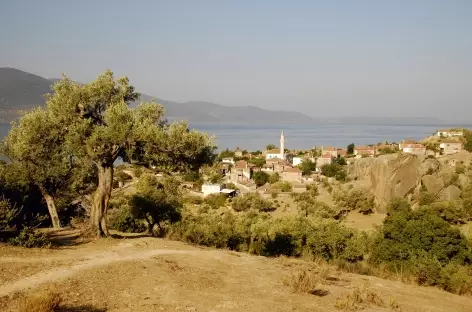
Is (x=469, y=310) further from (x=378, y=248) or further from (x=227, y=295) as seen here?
(x=378, y=248)

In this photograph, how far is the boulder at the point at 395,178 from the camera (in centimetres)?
4656

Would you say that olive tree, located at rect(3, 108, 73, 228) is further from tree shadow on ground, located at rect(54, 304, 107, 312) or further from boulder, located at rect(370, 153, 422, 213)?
boulder, located at rect(370, 153, 422, 213)

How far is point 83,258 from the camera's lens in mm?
11820

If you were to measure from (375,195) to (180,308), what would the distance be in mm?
42900

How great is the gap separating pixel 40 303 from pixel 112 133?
7821mm

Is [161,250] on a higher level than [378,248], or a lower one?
Answer: higher

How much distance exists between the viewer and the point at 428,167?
48.7 m

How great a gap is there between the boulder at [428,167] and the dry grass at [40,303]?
156ft

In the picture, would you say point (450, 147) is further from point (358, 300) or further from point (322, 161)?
point (358, 300)

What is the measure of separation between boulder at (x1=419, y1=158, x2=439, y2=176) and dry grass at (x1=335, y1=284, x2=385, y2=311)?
4170 centimetres

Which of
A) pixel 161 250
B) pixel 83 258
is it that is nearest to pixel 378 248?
pixel 161 250

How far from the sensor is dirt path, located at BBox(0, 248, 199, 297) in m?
8.69

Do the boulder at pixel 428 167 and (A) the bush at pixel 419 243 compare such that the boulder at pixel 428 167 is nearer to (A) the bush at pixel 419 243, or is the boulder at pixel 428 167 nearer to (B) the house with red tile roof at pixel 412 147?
(A) the bush at pixel 419 243

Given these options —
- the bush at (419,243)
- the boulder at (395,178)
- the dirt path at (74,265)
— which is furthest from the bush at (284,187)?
the dirt path at (74,265)
